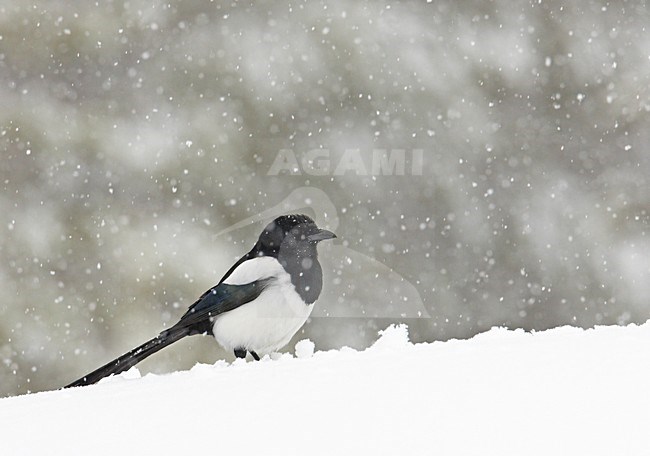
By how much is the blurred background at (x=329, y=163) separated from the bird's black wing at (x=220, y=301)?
219cm

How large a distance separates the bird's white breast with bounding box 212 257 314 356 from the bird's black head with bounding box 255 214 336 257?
4.7 inches

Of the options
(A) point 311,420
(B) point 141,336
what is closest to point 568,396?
(A) point 311,420

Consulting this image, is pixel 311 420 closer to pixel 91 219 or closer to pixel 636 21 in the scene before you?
pixel 91 219

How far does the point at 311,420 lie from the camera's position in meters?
1.52

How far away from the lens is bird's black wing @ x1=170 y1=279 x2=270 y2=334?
129 inches

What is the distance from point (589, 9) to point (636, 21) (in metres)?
0.48
